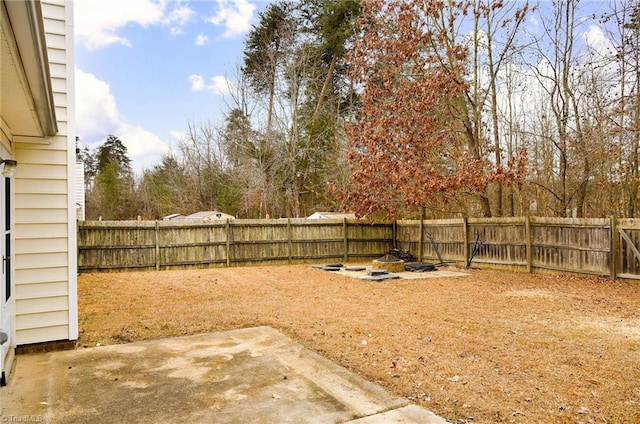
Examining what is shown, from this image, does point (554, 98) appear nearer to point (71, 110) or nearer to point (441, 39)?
point (441, 39)

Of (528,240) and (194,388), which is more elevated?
(528,240)

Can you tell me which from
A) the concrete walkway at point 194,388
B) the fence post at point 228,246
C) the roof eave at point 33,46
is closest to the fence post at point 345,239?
the fence post at point 228,246

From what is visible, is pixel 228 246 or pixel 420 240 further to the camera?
pixel 420 240

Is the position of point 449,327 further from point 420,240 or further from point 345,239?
point 345,239

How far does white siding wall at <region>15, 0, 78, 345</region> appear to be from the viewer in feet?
13.7

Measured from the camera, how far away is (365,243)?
1436 centimetres

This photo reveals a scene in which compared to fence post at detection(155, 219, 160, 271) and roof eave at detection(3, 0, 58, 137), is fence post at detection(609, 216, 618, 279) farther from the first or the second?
fence post at detection(155, 219, 160, 271)

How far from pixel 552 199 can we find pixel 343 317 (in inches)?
444

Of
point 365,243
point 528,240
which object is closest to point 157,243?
point 365,243

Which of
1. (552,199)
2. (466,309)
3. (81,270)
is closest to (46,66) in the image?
(466,309)

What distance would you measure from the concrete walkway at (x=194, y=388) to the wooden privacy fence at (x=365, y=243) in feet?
25.2

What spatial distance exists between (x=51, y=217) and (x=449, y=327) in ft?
15.3

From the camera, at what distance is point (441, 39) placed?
38.5 feet

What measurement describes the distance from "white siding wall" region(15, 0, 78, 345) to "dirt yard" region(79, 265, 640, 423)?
59 cm
